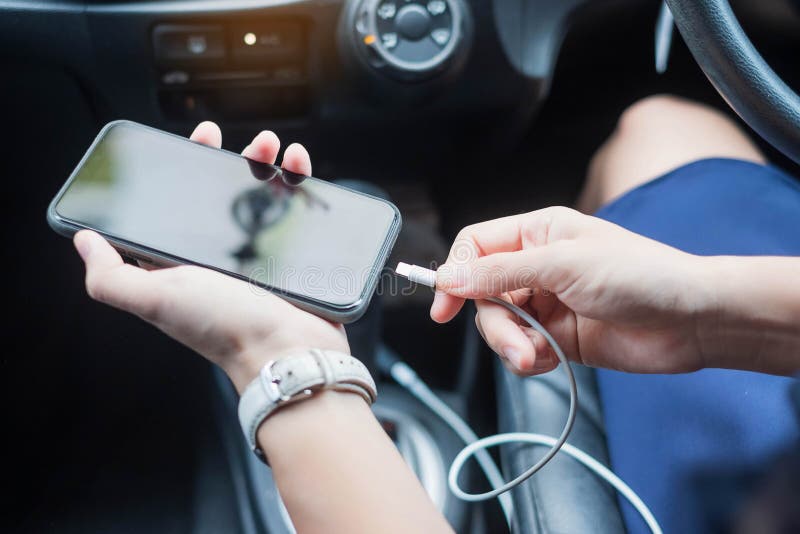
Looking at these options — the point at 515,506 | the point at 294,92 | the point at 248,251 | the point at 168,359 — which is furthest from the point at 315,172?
the point at 515,506

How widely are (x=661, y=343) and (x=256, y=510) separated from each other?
0.49 m

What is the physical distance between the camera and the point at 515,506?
0.62 m

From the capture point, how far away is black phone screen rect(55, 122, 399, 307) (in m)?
0.59

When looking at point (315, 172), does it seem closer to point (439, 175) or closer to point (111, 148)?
point (439, 175)

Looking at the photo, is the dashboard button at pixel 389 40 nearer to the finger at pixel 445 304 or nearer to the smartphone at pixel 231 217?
the smartphone at pixel 231 217

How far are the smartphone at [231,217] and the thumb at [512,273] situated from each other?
0.27ft

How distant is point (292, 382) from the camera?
46cm

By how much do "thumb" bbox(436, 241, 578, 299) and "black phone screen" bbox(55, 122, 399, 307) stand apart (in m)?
0.09

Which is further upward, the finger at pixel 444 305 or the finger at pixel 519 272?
the finger at pixel 519 272

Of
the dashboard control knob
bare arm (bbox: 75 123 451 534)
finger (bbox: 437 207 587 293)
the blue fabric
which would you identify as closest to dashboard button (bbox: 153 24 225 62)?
the dashboard control knob

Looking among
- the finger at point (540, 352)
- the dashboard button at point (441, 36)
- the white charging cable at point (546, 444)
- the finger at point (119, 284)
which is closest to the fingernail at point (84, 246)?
the finger at point (119, 284)

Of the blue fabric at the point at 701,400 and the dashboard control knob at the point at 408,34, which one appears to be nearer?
the blue fabric at the point at 701,400

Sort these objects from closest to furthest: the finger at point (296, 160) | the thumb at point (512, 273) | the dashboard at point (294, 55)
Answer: the thumb at point (512, 273), the finger at point (296, 160), the dashboard at point (294, 55)

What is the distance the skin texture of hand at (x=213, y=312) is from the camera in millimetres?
495
